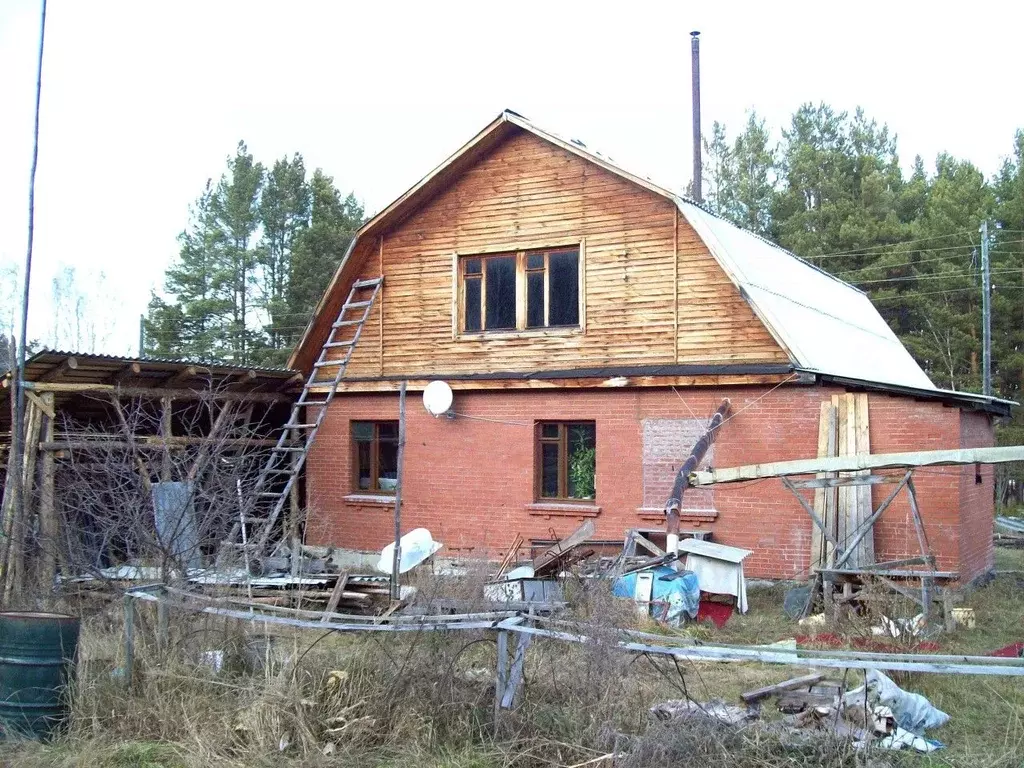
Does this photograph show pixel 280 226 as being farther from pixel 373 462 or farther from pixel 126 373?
pixel 126 373

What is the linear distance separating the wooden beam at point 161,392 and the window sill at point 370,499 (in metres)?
2.14

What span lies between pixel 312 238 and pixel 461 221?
70.7 ft

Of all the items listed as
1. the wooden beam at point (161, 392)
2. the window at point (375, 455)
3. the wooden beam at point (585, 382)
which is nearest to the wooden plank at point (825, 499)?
the wooden beam at point (585, 382)

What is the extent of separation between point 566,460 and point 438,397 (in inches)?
90.2

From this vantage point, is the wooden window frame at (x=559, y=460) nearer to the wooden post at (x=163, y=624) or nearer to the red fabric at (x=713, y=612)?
the red fabric at (x=713, y=612)

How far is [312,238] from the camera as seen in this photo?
3694 cm

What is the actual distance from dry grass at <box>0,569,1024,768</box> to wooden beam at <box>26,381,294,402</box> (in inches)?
201

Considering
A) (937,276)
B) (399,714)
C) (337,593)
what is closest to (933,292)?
(937,276)

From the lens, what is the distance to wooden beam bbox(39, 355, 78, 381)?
12977 millimetres

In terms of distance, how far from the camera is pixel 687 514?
1432 cm

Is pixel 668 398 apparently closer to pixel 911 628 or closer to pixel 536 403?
pixel 536 403

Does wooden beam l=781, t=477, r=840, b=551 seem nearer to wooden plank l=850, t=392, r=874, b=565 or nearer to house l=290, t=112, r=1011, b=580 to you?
wooden plank l=850, t=392, r=874, b=565

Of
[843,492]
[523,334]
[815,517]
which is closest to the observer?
[815,517]

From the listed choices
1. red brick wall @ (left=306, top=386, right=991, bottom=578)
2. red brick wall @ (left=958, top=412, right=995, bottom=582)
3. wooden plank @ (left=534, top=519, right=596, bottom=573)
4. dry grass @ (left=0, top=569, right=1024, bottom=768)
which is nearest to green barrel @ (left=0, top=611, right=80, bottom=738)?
dry grass @ (left=0, top=569, right=1024, bottom=768)
